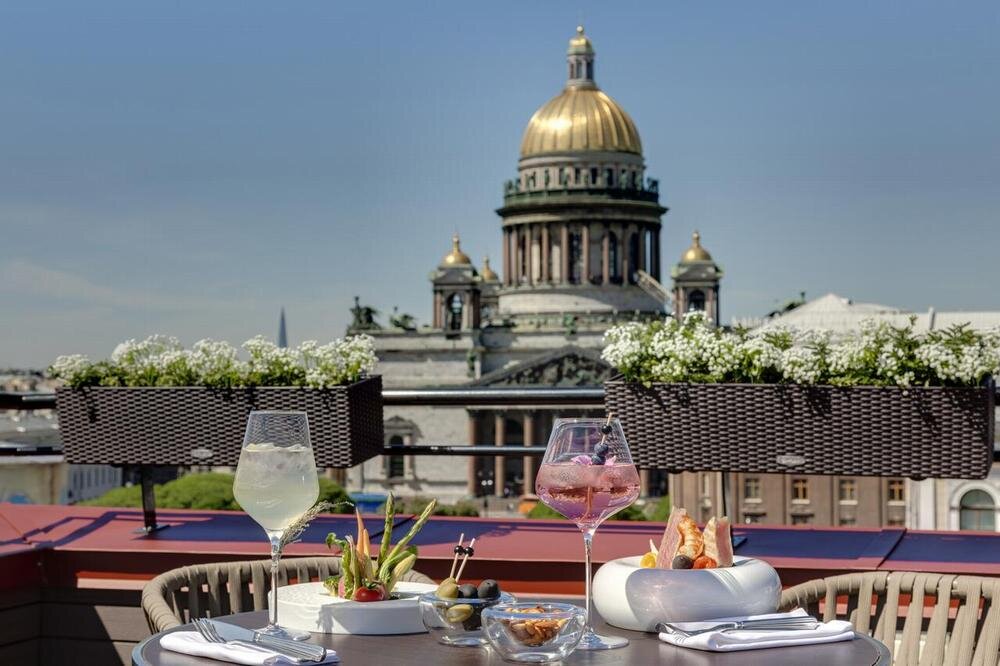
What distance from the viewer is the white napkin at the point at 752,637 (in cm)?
338

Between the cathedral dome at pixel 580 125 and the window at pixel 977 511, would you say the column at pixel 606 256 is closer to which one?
the cathedral dome at pixel 580 125

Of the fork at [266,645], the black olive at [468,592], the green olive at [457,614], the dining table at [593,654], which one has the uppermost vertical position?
the black olive at [468,592]

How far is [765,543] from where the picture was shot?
588 centimetres

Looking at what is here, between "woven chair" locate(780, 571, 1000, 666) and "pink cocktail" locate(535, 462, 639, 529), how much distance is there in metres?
0.69

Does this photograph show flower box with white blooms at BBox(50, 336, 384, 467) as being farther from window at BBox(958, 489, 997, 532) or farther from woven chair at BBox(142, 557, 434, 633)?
window at BBox(958, 489, 997, 532)

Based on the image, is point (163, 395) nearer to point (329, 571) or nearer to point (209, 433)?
point (209, 433)

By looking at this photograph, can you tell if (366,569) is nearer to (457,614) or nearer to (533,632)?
(457,614)

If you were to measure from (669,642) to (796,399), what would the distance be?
2.37 meters

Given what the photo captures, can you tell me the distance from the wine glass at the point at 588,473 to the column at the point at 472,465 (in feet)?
259

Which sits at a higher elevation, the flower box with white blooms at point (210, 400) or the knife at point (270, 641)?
the flower box with white blooms at point (210, 400)

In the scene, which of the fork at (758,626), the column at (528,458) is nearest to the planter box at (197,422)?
the fork at (758,626)

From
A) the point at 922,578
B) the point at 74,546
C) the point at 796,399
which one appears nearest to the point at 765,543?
the point at 796,399

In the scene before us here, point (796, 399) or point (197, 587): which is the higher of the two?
point (796, 399)

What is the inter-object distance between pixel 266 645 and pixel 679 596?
0.83 metres
